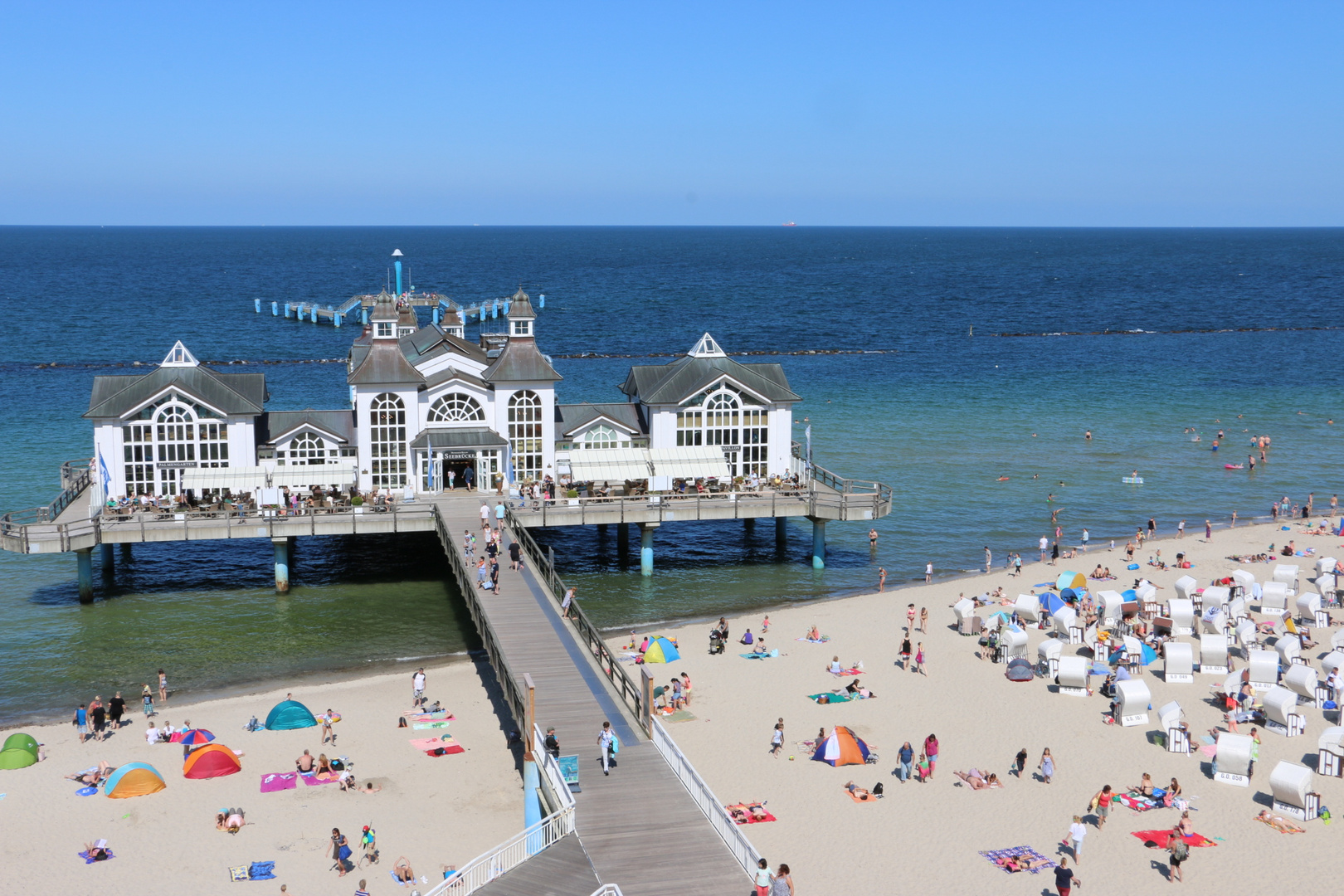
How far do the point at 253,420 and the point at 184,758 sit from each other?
→ 17954 millimetres

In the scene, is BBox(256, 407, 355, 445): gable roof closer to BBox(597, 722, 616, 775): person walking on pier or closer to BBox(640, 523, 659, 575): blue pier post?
BBox(640, 523, 659, 575): blue pier post

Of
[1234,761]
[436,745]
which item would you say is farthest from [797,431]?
[1234,761]

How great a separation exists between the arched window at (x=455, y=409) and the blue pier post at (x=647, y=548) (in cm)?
724

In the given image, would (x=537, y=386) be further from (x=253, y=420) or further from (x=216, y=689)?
(x=216, y=689)

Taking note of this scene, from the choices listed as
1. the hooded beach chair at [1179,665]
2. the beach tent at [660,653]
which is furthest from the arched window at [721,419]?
the hooded beach chair at [1179,665]

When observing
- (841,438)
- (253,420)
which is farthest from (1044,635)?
(841,438)

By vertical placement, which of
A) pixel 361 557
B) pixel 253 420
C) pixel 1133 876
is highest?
pixel 253 420

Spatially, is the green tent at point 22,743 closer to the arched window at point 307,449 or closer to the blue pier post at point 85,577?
the blue pier post at point 85,577

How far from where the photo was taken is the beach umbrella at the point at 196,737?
3173 cm

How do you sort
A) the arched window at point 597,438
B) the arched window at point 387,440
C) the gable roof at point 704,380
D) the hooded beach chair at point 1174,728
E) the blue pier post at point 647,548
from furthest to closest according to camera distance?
the arched window at point 597,438
the gable roof at point 704,380
the blue pier post at point 647,548
the arched window at point 387,440
the hooded beach chair at point 1174,728

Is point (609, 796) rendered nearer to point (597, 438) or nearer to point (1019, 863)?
point (1019, 863)

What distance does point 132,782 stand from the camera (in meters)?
28.8

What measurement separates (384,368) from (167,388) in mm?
7359

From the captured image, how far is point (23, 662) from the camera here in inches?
1500
